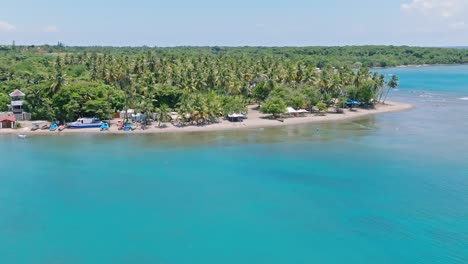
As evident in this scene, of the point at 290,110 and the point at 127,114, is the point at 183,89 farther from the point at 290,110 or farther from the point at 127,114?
the point at 290,110

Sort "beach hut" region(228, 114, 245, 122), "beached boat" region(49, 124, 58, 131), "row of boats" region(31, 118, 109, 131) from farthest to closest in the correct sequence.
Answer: "beach hut" region(228, 114, 245, 122)
"row of boats" region(31, 118, 109, 131)
"beached boat" region(49, 124, 58, 131)

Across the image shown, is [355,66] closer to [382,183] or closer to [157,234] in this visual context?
[382,183]

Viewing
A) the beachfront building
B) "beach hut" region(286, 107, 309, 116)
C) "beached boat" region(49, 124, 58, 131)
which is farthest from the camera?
"beach hut" region(286, 107, 309, 116)

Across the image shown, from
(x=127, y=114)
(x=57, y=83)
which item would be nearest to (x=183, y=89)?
(x=127, y=114)

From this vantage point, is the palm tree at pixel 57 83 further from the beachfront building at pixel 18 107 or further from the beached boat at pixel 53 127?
the beachfront building at pixel 18 107

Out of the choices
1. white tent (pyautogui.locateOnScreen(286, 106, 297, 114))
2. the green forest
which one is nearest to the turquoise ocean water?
the green forest

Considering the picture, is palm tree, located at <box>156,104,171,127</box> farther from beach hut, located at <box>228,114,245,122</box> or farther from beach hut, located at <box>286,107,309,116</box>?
beach hut, located at <box>286,107,309,116</box>
